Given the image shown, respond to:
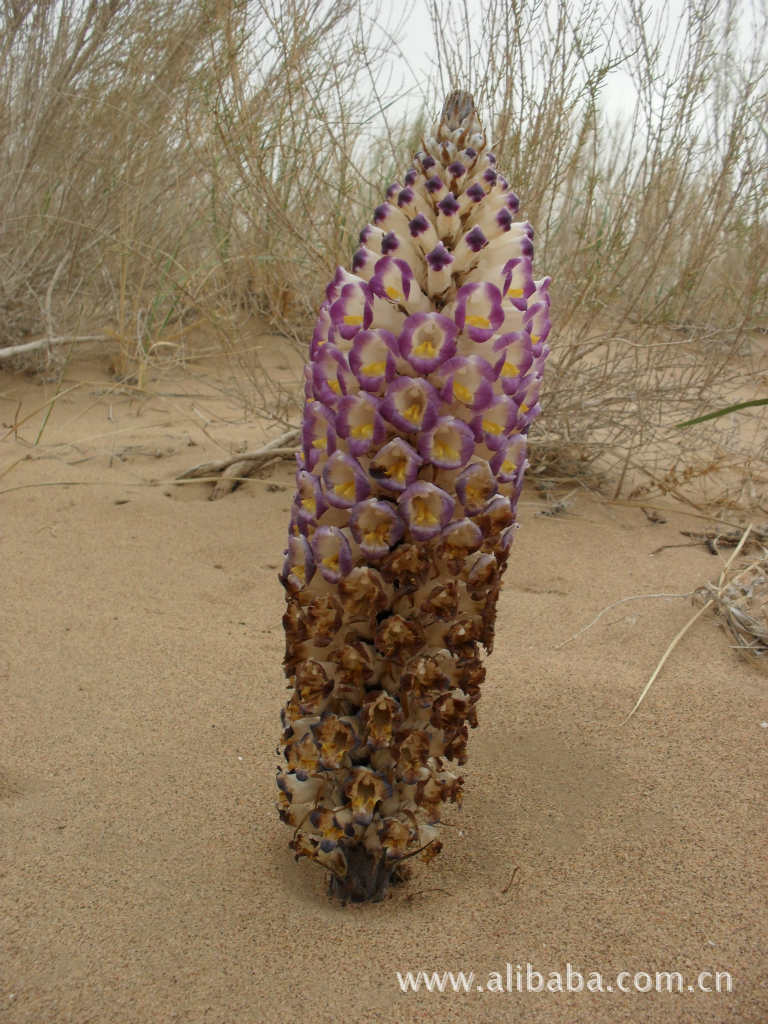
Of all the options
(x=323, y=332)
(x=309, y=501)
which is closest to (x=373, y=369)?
(x=323, y=332)

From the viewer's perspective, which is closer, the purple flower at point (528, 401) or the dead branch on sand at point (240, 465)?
the purple flower at point (528, 401)

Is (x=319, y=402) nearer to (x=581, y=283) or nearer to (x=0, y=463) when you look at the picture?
(x=581, y=283)

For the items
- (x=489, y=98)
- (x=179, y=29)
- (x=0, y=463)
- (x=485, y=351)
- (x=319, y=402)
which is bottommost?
(x=0, y=463)

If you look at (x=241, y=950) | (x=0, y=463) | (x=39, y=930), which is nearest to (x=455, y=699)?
(x=241, y=950)

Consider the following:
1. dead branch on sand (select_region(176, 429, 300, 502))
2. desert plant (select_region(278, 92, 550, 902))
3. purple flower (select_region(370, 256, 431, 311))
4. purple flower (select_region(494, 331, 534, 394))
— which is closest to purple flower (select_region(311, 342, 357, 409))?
desert plant (select_region(278, 92, 550, 902))

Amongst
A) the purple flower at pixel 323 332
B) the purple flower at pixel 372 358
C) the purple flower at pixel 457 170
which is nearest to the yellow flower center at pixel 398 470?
the purple flower at pixel 372 358

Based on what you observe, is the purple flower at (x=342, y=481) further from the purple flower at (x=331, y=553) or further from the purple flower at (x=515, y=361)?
the purple flower at (x=515, y=361)

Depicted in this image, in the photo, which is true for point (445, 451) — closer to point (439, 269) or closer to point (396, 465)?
point (396, 465)
